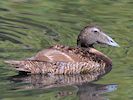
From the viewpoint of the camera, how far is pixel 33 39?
51.6 feet

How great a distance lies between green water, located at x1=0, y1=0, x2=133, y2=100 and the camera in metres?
12.4

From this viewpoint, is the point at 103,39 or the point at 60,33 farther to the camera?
the point at 60,33

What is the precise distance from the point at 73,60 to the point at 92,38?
83 centimetres

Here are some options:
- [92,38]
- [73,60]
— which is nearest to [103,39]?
[92,38]

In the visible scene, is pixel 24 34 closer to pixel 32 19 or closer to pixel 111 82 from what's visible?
pixel 32 19

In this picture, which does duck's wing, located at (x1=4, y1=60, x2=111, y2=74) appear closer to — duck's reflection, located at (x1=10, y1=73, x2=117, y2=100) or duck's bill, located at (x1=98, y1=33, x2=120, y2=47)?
duck's reflection, located at (x1=10, y1=73, x2=117, y2=100)

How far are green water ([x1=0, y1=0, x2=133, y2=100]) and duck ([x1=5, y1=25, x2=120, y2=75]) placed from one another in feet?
0.80

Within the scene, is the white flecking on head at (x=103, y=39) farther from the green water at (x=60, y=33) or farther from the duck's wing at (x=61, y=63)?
the duck's wing at (x=61, y=63)

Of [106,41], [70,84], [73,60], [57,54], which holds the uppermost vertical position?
[106,41]

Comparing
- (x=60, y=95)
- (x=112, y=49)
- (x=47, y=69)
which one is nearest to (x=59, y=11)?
(x=112, y=49)

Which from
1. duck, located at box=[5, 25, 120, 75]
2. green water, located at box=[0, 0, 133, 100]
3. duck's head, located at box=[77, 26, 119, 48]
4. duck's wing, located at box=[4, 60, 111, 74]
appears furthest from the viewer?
duck's head, located at box=[77, 26, 119, 48]

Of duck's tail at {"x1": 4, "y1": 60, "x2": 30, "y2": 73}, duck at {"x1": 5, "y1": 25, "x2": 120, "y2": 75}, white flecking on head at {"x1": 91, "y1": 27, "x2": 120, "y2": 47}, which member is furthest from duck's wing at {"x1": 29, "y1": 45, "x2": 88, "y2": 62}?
white flecking on head at {"x1": 91, "y1": 27, "x2": 120, "y2": 47}

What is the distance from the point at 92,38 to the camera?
1466 cm

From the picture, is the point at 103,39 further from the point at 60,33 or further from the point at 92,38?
the point at 60,33
